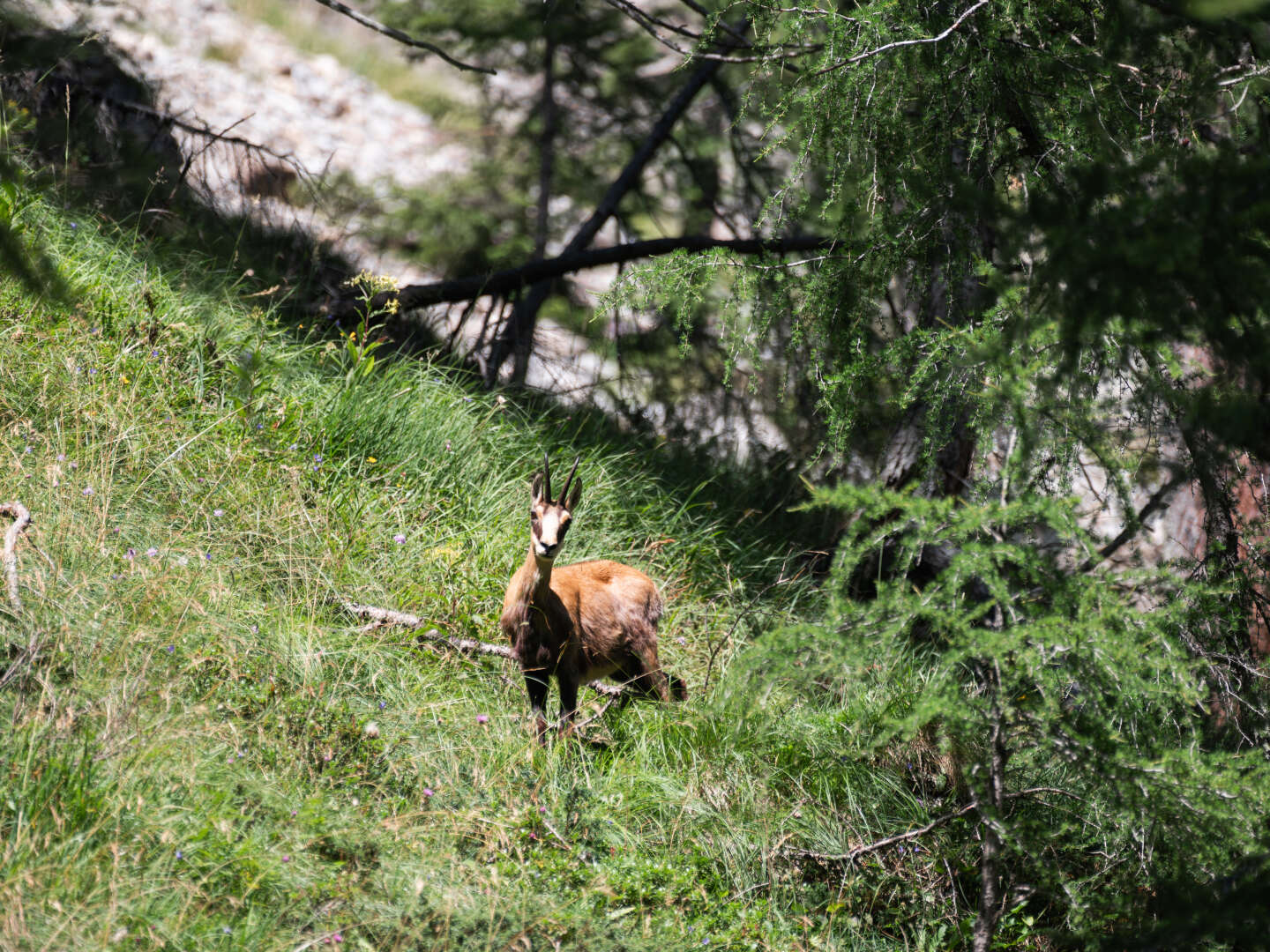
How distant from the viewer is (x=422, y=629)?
5.33 m

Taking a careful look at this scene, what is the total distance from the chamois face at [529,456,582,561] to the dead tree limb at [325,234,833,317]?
3.40 metres

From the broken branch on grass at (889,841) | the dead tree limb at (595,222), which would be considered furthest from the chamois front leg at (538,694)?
the dead tree limb at (595,222)

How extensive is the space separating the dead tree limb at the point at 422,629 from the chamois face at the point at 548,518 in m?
0.75

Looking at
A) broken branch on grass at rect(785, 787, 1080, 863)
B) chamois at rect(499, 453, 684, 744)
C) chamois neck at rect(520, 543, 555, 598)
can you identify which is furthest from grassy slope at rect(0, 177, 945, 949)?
chamois neck at rect(520, 543, 555, 598)

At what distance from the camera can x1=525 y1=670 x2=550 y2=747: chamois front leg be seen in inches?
199

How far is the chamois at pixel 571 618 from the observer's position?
195 inches

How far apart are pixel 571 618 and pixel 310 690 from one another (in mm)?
1333

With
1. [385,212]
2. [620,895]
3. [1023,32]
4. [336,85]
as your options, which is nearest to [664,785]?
[620,895]

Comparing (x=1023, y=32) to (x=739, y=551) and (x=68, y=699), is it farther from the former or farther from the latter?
(x=68, y=699)

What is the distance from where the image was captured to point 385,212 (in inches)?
367

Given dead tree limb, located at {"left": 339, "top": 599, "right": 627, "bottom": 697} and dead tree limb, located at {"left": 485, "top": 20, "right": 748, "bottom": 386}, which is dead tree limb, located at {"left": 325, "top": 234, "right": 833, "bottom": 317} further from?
dead tree limb, located at {"left": 339, "top": 599, "right": 627, "bottom": 697}

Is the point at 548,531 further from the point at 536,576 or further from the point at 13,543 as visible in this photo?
the point at 13,543

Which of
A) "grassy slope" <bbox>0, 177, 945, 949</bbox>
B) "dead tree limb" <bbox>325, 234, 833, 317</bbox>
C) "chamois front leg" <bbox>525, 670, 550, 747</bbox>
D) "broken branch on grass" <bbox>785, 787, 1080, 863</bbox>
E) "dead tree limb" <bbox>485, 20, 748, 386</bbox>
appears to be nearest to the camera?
"grassy slope" <bbox>0, 177, 945, 949</bbox>

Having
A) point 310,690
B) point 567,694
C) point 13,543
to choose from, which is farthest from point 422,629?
point 13,543
